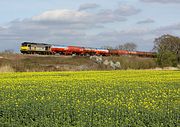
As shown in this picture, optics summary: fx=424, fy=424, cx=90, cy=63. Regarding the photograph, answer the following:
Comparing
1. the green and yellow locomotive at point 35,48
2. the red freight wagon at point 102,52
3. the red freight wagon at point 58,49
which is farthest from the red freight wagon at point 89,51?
the green and yellow locomotive at point 35,48

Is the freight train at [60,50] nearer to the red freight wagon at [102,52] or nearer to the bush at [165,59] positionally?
the red freight wagon at [102,52]

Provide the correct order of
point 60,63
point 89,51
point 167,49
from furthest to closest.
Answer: point 89,51, point 167,49, point 60,63

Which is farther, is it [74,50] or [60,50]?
[74,50]

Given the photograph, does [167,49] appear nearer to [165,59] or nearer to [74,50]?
[165,59]

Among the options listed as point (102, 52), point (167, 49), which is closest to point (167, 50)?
point (167, 49)

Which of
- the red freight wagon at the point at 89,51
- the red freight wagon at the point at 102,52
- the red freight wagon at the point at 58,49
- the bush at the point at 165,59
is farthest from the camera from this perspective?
the red freight wagon at the point at 102,52

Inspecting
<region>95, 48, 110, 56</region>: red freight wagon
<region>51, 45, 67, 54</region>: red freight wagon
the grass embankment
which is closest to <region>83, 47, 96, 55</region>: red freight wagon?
<region>95, 48, 110, 56</region>: red freight wagon

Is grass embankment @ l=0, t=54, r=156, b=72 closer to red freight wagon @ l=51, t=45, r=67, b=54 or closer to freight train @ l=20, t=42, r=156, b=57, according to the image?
freight train @ l=20, t=42, r=156, b=57

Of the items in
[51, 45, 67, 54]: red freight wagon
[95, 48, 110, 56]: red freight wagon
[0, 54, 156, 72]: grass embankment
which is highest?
[51, 45, 67, 54]: red freight wagon

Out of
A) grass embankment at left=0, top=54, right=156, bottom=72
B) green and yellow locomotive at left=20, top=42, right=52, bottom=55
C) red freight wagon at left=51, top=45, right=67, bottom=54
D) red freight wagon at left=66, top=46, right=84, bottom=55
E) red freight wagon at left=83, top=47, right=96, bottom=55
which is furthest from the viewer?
red freight wagon at left=83, top=47, right=96, bottom=55

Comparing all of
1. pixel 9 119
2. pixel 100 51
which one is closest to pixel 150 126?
pixel 9 119

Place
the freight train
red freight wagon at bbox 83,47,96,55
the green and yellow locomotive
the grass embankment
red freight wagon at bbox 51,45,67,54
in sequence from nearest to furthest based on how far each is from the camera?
the grass embankment → the green and yellow locomotive → the freight train → red freight wagon at bbox 51,45,67,54 → red freight wagon at bbox 83,47,96,55

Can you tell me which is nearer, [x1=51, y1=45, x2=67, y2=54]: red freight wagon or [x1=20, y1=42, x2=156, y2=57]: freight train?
[x1=20, y1=42, x2=156, y2=57]: freight train

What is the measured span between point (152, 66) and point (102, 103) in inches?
2188
